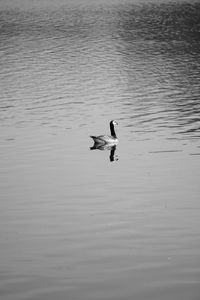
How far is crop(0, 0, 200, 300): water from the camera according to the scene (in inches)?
774

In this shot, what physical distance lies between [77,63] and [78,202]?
51.5 m

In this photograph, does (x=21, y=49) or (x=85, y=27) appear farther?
(x=85, y=27)

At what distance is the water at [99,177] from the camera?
19672 millimetres

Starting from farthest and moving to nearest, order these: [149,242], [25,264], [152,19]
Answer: [152,19]
[149,242]
[25,264]

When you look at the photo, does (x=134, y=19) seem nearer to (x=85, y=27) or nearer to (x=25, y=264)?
(x=85, y=27)

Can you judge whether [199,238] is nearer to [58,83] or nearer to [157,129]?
[157,129]

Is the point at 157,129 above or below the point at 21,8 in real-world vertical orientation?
below

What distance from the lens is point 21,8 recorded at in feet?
Result: 469

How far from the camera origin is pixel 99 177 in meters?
31.7

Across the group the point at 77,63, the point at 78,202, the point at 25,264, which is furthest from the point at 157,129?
the point at 77,63

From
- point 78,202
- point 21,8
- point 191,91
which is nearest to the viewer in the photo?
point 78,202

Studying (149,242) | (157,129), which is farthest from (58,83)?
(149,242)

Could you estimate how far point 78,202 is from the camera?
27453mm

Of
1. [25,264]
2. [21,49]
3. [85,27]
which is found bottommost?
[25,264]
